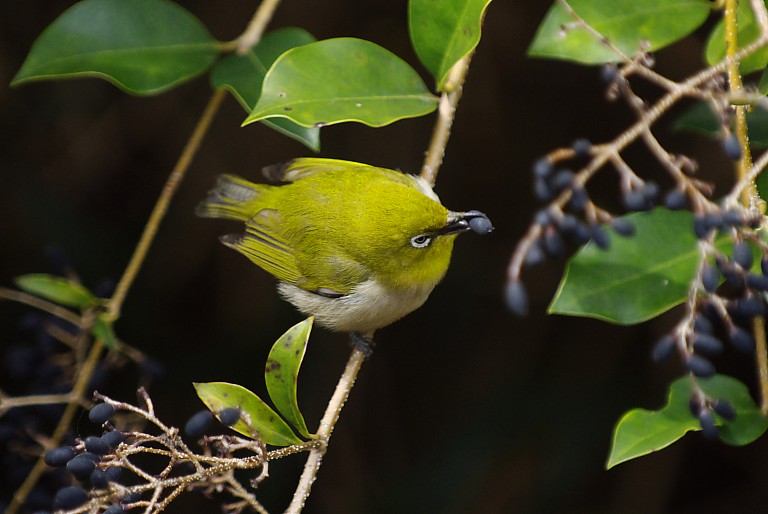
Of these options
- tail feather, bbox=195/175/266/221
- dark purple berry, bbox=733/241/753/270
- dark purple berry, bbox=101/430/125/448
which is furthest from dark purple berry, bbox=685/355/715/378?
tail feather, bbox=195/175/266/221

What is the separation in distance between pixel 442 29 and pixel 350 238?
0.86 meters

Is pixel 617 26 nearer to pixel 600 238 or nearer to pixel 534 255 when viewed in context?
pixel 600 238

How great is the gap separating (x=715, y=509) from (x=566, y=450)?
83 cm

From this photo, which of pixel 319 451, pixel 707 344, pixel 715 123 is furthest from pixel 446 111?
pixel 707 344

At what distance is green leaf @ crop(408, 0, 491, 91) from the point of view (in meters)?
2.14

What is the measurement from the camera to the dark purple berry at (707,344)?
1.45 metres

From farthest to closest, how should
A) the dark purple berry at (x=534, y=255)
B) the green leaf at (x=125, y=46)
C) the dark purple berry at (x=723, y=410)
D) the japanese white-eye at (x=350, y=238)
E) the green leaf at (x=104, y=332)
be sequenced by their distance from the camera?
the japanese white-eye at (x=350, y=238) < the green leaf at (x=104, y=332) < the green leaf at (x=125, y=46) < the dark purple berry at (x=723, y=410) < the dark purple berry at (x=534, y=255)

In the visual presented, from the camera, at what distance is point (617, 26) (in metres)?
2.14

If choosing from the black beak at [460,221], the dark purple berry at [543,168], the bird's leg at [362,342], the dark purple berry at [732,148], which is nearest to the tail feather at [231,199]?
the bird's leg at [362,342]

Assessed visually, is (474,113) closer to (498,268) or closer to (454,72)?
(498,268)

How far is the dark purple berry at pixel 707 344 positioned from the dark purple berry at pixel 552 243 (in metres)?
0.27

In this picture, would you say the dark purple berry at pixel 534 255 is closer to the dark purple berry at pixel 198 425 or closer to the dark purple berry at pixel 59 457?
the dark purple berry at pixel 198 425

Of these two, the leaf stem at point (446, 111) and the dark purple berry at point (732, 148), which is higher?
the dark purple berry at point (732, 148)

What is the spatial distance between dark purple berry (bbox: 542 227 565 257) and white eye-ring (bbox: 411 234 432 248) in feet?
4.10
